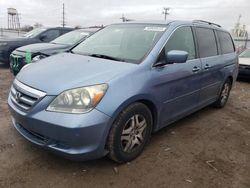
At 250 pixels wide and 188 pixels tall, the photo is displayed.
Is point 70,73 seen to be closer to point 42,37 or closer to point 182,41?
point 182,41

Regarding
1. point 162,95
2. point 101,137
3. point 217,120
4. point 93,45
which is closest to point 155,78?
point 162,95

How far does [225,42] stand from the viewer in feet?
17.5

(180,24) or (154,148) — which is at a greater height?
(180,24)

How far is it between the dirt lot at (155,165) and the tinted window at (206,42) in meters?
1.34

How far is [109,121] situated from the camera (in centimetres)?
259

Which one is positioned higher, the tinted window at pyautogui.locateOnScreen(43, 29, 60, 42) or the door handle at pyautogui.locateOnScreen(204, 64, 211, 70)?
the door handle at pyautogui.locateOnScreen(204, 64, 211, 70)

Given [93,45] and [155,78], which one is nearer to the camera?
[155,78]

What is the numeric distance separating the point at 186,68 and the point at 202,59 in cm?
66

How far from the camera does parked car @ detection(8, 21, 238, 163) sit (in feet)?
8.32

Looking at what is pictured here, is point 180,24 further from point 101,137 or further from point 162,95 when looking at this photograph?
point 101,137

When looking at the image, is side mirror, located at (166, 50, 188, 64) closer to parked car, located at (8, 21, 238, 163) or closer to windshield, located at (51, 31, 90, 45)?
parked car, located at (8, 21, 238, 163)

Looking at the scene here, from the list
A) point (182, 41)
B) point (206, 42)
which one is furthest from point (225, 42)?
point (182, 41)

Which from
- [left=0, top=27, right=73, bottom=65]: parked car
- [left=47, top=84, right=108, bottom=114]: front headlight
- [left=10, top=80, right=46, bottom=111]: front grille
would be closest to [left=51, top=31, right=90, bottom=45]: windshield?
[left=0, top=27, right=73, bottom=65]: parked car

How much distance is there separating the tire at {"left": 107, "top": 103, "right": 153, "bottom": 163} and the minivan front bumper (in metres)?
0.14
